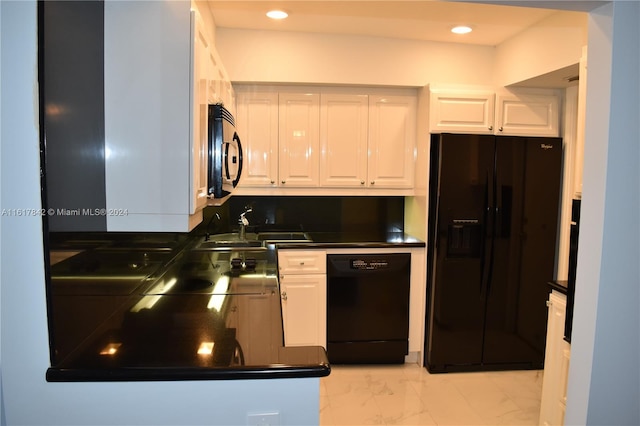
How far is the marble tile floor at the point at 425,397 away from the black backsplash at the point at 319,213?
118cm

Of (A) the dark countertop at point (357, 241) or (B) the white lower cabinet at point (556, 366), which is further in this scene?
(A) the dark countertop at point (357, 241)

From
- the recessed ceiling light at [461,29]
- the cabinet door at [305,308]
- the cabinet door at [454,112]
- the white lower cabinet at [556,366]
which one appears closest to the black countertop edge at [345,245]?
the cabinet door at [305,308]

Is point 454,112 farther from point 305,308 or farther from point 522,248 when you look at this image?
point 305,308

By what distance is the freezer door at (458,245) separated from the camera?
3.03 meters

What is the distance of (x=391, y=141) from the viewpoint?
3.38 m

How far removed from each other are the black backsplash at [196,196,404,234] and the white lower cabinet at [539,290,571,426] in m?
1.76

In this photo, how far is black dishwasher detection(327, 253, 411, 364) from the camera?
3.15 metres

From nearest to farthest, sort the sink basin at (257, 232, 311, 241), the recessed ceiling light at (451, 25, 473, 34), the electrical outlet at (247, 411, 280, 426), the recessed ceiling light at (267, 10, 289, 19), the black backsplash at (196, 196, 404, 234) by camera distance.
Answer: the electrical outlet at (247, 411, 280, 426) → the recessed ceiling light at (267, 10, 289, 19) → the recessed ceiling light at (451, 25, 473, 34) → the sink basin at (257, 232, 311, 241) → the black backsplash at (196, 196, 404, 234)

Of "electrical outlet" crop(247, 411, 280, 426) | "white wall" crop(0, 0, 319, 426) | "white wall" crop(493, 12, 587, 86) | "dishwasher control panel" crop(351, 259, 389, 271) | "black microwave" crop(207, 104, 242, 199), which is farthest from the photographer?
"dishwasher control panel" crop(351, 259, 389, 271)

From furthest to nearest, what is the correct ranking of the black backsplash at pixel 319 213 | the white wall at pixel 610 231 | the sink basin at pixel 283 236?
the black backsplash at pixel 319 213, the sink basin at pixel 283 236, the white wall at pixel 610 231

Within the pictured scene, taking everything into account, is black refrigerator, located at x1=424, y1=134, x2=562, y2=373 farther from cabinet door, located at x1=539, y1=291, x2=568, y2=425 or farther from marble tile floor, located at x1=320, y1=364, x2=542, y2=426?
Answer: cabinet door, located at x1=539, y1=291, x2=568, y2=425

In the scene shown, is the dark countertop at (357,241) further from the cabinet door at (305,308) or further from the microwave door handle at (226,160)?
the microwave door handle at (226,160)

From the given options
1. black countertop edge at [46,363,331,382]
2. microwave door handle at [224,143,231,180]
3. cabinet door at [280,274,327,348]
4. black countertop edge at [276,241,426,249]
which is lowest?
cabinet door at [280,274,327,348]

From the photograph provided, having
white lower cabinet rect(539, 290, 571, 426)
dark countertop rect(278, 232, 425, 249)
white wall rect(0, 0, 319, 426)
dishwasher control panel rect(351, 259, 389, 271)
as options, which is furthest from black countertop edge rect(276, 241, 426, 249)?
white wall rect(0, 0, 319, 426)
